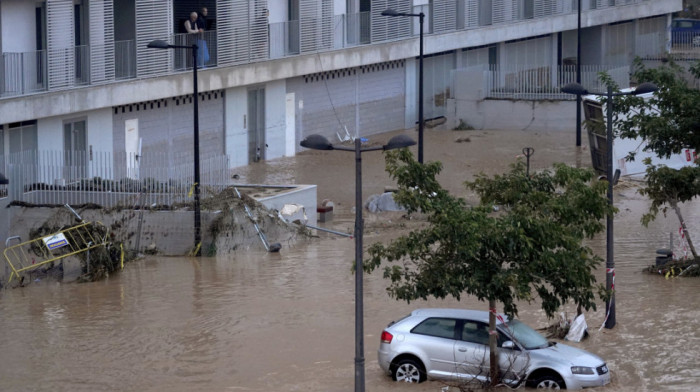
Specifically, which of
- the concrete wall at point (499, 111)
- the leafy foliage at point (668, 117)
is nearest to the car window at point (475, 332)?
the leafy foliage at point (668, 117)

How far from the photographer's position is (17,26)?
107 ft

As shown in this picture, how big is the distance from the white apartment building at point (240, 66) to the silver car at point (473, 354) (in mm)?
15042

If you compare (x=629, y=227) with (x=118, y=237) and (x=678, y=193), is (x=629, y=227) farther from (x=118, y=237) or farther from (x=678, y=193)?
(x=118, y=237)

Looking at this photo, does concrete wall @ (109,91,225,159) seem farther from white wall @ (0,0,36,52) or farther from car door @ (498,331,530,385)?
car door @ (498,331,530,385)

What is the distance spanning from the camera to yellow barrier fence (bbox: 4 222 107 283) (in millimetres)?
26219

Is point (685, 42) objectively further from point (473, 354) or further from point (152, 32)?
point (473, 354)

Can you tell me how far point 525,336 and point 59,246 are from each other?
481 inches

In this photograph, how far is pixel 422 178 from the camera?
17734 mm

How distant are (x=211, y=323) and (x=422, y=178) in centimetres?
651

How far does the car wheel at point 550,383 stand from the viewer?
16.9m

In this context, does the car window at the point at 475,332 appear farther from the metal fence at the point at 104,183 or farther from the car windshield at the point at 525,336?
the metal fence at the point at 104,183

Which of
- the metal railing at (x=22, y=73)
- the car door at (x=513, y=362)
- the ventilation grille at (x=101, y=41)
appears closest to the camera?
the car door at (x=513, y=362)

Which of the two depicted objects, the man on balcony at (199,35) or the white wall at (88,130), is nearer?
the white wall at (88,130)

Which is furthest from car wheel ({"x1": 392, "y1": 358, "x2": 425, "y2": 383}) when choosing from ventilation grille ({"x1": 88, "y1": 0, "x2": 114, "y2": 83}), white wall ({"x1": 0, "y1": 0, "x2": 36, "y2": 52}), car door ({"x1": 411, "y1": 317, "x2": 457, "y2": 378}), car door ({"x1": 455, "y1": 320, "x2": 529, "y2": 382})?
ventilation grille ({"x1": 88, "y1": 0, "x2": 114, "y2": 83})
